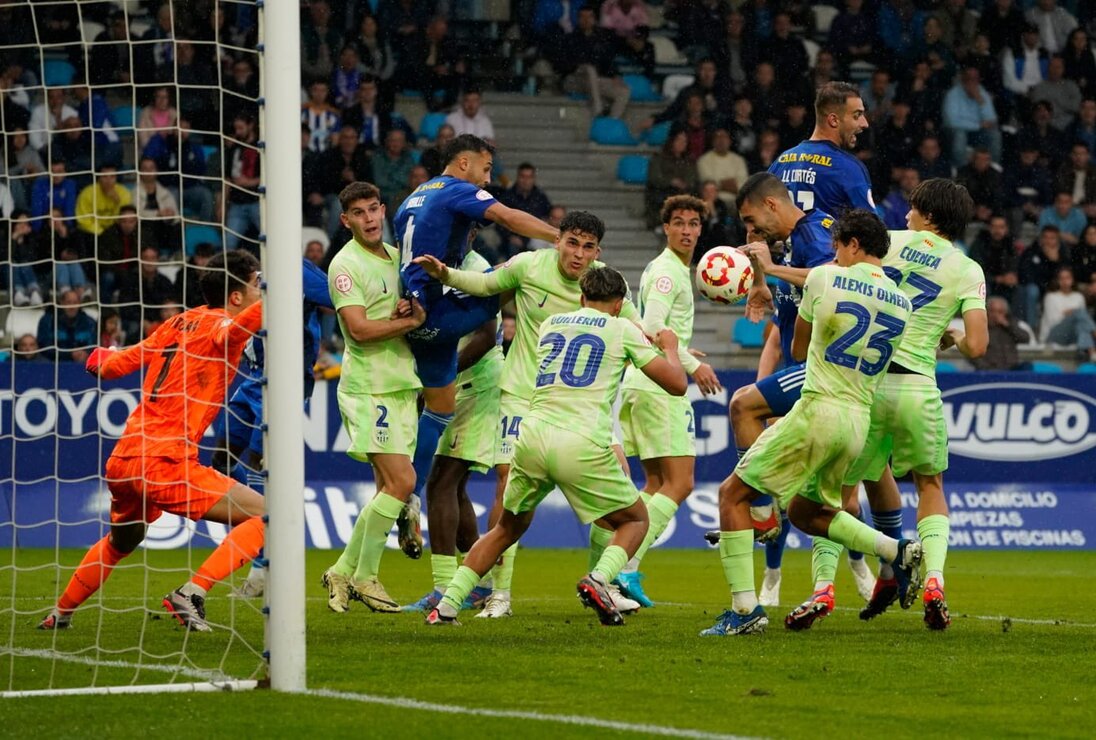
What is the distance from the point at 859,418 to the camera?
8.27 m

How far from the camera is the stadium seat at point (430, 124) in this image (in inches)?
808

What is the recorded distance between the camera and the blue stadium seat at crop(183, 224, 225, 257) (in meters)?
17.5

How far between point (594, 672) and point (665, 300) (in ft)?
12.4

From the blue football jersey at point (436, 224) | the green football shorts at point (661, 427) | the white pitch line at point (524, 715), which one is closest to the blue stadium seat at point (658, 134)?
the green football shorts at point (661, 427)

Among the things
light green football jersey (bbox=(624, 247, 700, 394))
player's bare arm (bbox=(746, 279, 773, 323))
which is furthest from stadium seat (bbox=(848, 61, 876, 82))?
player's bare arm (bbox=(746, 279, 773, 323))

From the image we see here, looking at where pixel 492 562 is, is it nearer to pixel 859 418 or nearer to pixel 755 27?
pixel 859 418

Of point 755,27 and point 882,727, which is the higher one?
point 755,27

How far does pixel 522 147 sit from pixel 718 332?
3829 mm

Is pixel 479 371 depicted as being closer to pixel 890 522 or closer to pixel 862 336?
pixel 890 522

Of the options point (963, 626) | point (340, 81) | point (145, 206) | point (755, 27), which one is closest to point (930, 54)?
point (755, 27)

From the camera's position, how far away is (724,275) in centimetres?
938

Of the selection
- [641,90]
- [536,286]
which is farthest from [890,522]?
[641,90]

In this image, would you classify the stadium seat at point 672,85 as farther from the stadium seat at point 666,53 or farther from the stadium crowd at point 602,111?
the stadium seat at point 666,53

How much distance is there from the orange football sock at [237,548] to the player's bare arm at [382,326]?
1.56m
